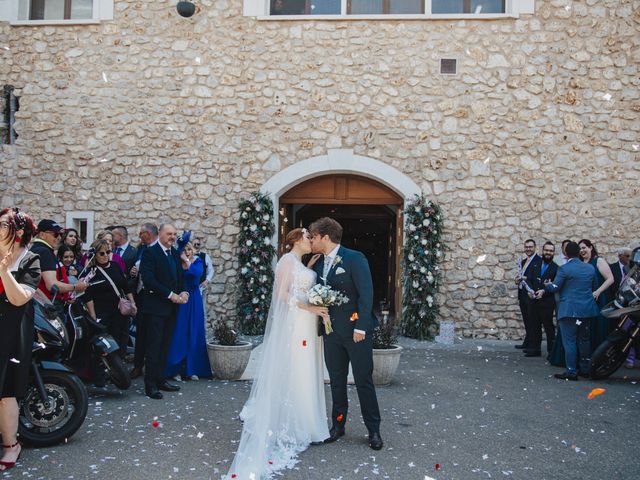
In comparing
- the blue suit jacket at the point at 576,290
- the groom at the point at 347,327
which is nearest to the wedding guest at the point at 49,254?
the groom at the point at 347,327

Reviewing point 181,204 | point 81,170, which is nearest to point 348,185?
point 181,204

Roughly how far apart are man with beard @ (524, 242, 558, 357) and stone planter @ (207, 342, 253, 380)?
4297 mm

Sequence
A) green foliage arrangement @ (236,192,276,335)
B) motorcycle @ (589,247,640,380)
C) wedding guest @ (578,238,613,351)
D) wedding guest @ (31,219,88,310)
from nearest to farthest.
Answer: wedding guest @ (31,219,88,310)
motorcycle @ (589,247,640,380)
wedding guest @ (578,238,613,351)
green foliage arrangement @ (236,192,276,335)

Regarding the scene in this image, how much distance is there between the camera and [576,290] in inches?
290

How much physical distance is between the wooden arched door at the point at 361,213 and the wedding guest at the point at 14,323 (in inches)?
277

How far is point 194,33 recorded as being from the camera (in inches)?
424

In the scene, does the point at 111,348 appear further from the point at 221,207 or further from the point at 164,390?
the point at 221,207

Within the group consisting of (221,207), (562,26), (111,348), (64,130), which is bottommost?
(111,348)

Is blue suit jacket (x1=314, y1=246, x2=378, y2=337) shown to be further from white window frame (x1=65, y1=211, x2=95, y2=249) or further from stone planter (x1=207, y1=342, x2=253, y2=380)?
white window frame (x1=65, y1=211, x2=95, y2=249)

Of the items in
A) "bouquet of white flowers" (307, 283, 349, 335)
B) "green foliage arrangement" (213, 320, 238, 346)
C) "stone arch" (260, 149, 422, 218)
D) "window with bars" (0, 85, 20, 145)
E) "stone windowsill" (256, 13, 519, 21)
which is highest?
"stone windowsill" (256, 13, 519, 21)

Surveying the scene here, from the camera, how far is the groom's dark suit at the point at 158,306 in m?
6.09

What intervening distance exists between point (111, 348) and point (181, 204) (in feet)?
17.0

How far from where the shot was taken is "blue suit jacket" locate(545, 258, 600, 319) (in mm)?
7301

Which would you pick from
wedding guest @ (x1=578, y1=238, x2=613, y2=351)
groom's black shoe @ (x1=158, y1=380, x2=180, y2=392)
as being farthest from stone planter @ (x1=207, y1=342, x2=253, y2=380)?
wedding guest @ (x1=578, y1=238, x2=613, y2=351)
